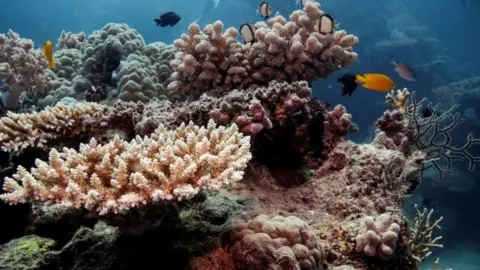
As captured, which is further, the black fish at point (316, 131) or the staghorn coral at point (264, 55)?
the staghorn coral at point (264, 55)

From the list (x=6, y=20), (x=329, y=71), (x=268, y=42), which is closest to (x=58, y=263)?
(x=268, y=42)

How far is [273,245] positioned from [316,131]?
6.27 ft

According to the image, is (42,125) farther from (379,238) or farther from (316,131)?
(379,238)

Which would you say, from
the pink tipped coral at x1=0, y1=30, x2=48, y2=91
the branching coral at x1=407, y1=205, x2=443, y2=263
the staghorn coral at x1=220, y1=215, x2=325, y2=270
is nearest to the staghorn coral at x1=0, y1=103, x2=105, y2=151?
the pink tipped coral at x1=0, y1=30, x2=48, y2=91

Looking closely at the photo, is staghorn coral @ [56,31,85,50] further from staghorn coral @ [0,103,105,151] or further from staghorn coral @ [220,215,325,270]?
staghorn coral @ [220,215,325,270]

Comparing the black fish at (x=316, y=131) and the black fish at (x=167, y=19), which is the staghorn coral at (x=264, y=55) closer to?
the black fish at (x=316, y=131)

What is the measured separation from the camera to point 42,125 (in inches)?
152

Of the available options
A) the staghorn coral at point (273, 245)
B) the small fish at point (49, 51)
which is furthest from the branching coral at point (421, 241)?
the small fish at point (49, 51)

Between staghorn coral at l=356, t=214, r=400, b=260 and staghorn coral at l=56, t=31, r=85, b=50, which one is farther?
staghorn coral at l=56, t=31, r=85, b=50

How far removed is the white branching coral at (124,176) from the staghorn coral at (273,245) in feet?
1.52

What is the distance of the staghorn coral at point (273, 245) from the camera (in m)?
2.20

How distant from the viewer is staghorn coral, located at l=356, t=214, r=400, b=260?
2.54 metres

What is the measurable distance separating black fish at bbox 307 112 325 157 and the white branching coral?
5.33 ft

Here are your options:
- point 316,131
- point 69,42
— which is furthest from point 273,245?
point 69,42
